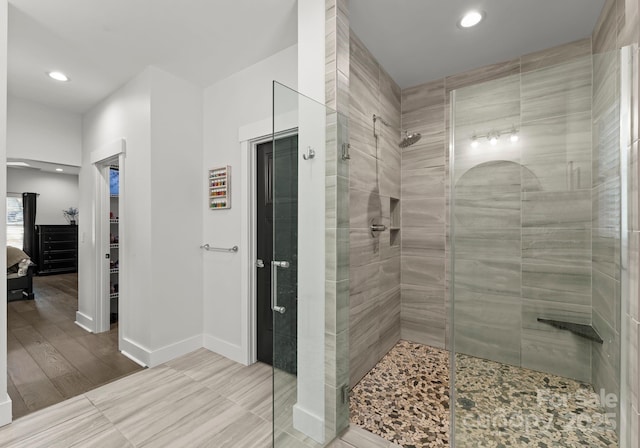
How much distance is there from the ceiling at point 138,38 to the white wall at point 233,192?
0.13 metres

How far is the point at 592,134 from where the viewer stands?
1344mm

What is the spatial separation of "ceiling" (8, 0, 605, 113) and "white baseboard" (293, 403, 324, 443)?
254cm

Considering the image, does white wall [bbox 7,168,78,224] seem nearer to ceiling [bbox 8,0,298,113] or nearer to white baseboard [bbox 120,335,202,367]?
ceiling [bbox 8,0,298,113]

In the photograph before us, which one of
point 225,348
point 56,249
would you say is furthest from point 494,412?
point 56,249

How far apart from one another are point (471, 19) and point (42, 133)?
15.1 feet

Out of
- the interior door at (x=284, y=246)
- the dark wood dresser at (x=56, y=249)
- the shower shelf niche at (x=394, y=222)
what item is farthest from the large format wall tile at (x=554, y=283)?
the dark wood dresser at (x=56, y=249)

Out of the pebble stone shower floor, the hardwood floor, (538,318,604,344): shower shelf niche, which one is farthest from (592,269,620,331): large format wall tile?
the hardwood floor

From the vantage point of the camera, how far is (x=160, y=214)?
8.34 feet

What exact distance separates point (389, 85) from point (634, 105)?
192 cm

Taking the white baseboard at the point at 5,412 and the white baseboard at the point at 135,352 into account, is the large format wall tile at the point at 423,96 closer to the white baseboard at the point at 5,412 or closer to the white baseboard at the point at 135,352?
the white baseboard at the point at 135,352

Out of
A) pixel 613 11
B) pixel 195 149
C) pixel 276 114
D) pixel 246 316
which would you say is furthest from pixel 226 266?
pixel 613 11

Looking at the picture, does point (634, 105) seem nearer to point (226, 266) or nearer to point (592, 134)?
point (592, 134)

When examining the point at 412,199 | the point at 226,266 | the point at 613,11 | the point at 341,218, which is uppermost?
the point at 613,11

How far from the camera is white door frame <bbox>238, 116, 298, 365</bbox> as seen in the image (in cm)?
251
